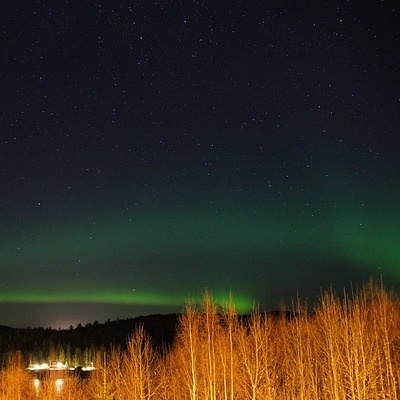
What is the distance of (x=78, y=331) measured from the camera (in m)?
122

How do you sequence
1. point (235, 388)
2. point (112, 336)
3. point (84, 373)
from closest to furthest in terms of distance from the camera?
point (235, 388)
point (84, 373)
point (112, 336)

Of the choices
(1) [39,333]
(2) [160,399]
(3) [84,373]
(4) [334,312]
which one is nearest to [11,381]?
(2) [160,399]

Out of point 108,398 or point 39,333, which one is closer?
point 108,398

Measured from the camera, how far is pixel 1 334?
128250 mm

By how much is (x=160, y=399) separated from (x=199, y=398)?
248 inches

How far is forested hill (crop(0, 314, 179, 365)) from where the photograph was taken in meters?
98.8

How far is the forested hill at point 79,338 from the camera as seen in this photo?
98.8m

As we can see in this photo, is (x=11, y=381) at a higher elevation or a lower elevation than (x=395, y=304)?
lower

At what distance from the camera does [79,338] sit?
112438 millimetres

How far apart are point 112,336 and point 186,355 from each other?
73.3 metres

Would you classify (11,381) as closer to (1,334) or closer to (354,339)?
(354,339)

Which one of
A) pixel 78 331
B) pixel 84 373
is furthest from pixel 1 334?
pixel 84 373

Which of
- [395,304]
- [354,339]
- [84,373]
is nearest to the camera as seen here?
[354,339]

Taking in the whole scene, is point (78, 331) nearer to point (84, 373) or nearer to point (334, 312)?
point (84, 373)
